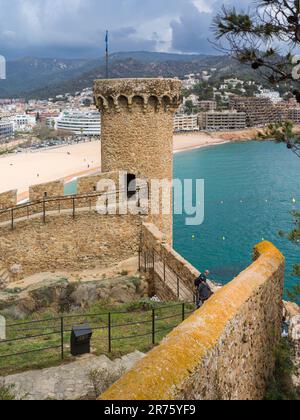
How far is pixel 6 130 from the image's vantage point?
168 metres

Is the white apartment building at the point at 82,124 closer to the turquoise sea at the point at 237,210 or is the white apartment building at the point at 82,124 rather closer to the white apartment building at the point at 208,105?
the white apartment building at the point at 208,105

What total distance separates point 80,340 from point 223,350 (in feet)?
10.4

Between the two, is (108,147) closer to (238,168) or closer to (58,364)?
(58,364)

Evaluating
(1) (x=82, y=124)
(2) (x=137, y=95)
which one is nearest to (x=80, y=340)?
(2) (x=137, y=95)

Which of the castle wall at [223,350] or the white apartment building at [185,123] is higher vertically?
the white apartment building at [185,123]

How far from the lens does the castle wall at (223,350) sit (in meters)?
4.31

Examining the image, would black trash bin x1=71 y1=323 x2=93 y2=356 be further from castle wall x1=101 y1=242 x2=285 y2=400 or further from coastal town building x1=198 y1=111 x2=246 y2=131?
coastal town building x1=198 y1=111 x2=246 y2=131

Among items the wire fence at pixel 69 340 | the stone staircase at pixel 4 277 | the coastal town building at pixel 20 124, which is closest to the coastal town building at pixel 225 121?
the coastal town building at pixel 20 124

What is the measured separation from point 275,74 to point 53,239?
28.2 feet

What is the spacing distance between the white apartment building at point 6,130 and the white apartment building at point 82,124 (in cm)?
1772

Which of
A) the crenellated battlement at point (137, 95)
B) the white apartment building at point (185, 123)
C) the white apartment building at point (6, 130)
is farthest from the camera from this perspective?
the white apartment building at point (6, 130)

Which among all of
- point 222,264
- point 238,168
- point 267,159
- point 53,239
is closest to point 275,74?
point 53,239

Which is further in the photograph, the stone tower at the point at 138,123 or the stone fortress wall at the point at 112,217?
the stone tower at the point at 138,123

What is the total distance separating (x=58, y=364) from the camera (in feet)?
24.7
